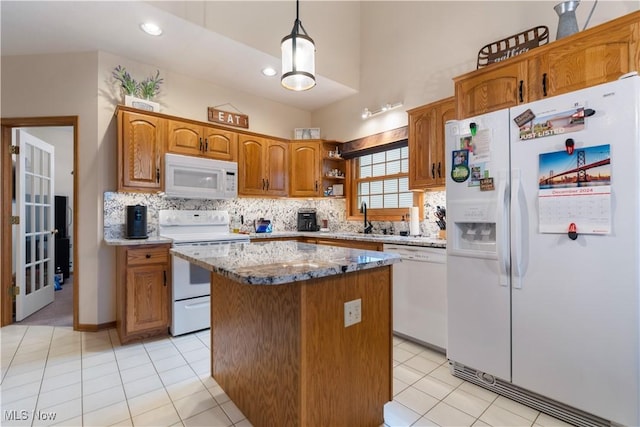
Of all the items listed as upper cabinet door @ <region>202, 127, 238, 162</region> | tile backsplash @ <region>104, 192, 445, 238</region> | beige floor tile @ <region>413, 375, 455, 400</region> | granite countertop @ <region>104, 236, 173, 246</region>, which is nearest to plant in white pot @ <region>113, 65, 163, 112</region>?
upper cabinet door @ <region>202, 127, 238, 162</region>

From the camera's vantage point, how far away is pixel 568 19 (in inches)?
79.1

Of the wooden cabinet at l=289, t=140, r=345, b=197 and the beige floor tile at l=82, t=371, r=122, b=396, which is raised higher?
the wooden cabinet at l=289, t=140, r=345, b=197

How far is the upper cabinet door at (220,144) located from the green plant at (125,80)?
2.49 feet

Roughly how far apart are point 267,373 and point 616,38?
2.59m

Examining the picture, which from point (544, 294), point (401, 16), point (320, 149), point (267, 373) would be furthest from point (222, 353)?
point (401, 16)

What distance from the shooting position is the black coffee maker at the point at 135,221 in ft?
9.72

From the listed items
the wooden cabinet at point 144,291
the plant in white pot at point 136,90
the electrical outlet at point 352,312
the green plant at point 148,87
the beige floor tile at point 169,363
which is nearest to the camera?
the electrical outlet at point 352,312

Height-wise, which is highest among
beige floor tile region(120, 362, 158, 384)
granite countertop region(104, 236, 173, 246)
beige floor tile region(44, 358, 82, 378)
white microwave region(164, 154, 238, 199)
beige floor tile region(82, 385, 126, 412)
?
white microwave region(164, 154, 238, 199)

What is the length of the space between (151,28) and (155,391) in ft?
9.55

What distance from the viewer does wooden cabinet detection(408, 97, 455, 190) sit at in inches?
109

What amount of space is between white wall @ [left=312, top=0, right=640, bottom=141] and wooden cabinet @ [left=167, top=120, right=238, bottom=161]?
1.55m

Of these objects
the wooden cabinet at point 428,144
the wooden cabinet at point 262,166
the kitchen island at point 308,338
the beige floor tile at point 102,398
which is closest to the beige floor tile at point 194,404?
the kitchen island at point 308,338

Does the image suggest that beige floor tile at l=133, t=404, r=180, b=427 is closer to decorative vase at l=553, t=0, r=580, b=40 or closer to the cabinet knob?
the cabinet knob

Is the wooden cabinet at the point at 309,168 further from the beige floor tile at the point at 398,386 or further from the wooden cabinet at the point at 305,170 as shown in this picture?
the beige floor tile at the point at 398,386
